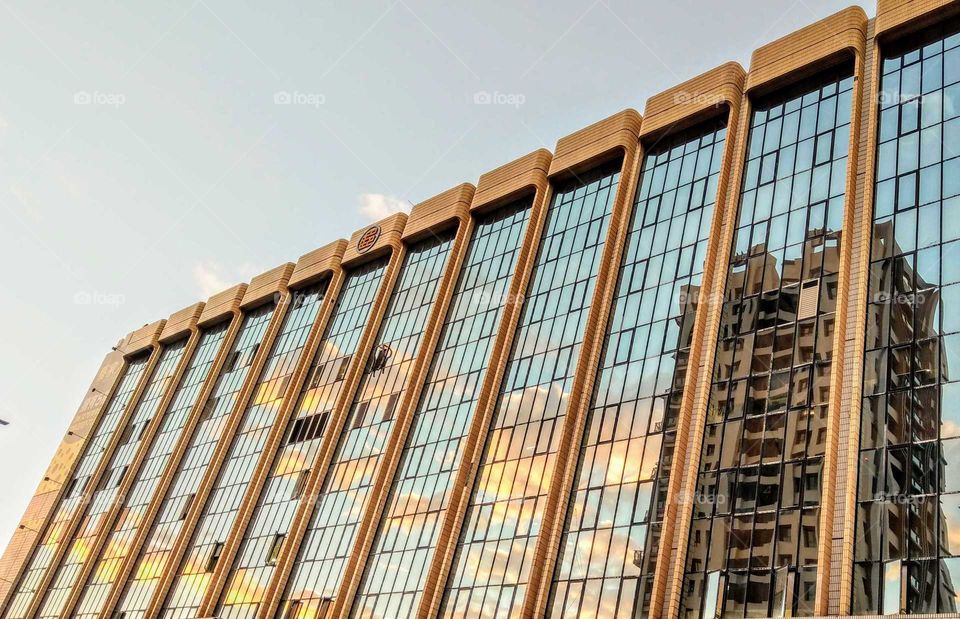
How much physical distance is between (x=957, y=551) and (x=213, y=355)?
2106 inches

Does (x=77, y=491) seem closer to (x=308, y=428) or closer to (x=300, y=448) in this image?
(x=300, y=448)

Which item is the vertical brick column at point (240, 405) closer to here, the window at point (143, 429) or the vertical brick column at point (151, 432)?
the vertical brick column at point (151, 432)

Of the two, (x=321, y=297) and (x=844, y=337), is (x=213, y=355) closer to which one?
(x=321, y=297)

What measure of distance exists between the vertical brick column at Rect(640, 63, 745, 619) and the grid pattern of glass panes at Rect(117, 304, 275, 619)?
32712 millimetres

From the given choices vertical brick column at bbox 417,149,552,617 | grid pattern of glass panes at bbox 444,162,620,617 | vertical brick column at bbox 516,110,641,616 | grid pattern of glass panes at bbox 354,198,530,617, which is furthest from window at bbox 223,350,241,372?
vertical brick column at bbox 516,110,641,616

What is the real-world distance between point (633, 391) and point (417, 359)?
1504cm

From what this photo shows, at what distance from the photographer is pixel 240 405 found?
197ft

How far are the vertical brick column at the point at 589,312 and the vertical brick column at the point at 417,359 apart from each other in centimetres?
704

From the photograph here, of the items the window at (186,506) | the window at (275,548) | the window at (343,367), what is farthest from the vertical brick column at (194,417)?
the window at (343,367)

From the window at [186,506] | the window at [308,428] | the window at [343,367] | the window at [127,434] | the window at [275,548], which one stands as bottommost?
the window at [275,548]

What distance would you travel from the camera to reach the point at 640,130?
150 ft

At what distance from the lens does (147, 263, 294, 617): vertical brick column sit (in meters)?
54.2

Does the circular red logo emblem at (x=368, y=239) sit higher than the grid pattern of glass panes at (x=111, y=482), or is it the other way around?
the circular red logo emblem at (x=368, y=239)

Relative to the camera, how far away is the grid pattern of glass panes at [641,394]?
3300cm
